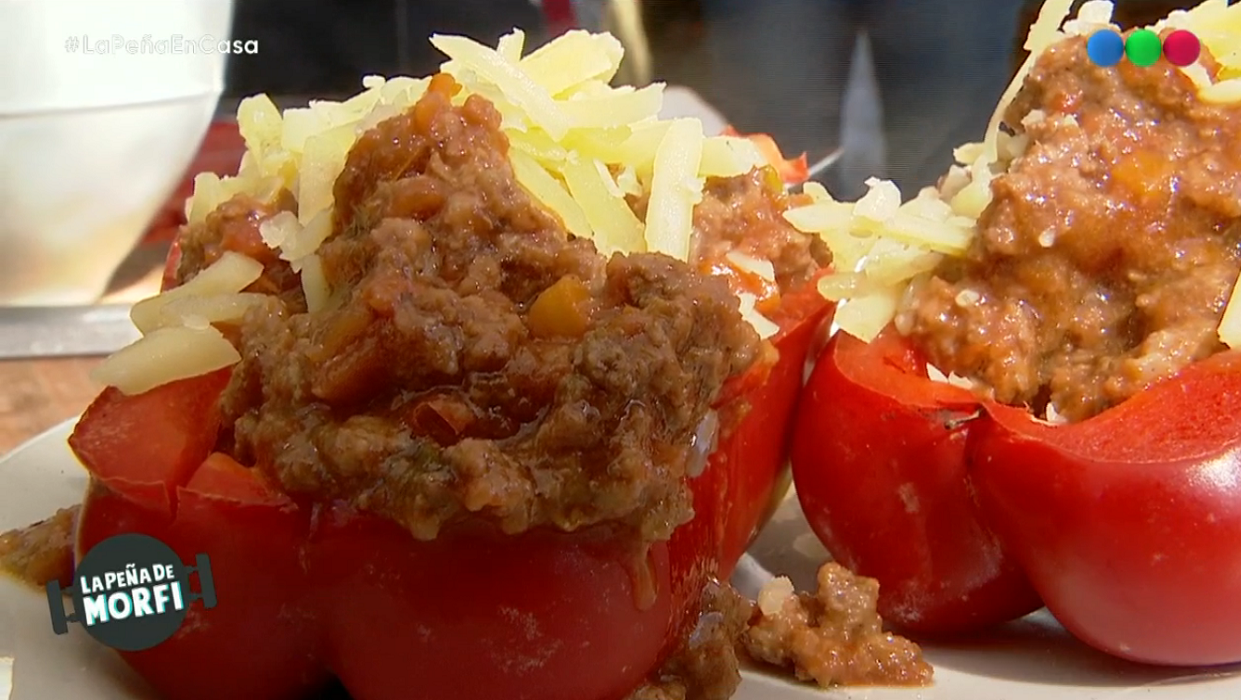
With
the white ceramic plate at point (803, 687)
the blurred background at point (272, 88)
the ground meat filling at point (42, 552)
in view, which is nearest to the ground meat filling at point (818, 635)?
the white ceramic plate at point (803, 687)

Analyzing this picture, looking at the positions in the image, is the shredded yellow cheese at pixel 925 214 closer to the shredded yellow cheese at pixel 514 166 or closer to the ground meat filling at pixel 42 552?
the shredded yellow cheese at pixel 514 166

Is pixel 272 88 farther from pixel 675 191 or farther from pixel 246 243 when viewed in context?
pixel 675 191

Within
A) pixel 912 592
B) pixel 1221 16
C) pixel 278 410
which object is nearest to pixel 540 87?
pixel 278 410

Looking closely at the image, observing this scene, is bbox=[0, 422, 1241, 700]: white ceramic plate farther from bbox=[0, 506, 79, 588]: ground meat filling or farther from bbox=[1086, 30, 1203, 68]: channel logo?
bbox=[1086, 30, 1203, 68]: channel logo

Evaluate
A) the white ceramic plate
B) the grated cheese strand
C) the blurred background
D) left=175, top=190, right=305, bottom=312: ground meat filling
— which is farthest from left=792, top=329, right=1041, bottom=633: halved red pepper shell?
the blurred background

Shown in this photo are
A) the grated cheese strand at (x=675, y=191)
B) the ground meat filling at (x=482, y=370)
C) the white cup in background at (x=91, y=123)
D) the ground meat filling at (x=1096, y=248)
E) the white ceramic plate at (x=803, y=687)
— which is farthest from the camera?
the white cup in background at (x=91, y=123)

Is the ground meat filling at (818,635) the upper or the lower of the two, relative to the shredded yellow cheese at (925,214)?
lower

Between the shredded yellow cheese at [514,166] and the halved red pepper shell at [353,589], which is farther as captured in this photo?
the shredded yellow cheese at [514,166]

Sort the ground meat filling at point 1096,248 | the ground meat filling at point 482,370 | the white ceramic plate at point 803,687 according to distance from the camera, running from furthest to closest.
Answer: the ground meat filling at point 1096,248, the white ceramic plate at point 803,687, the ground meat filling at point 482,370
